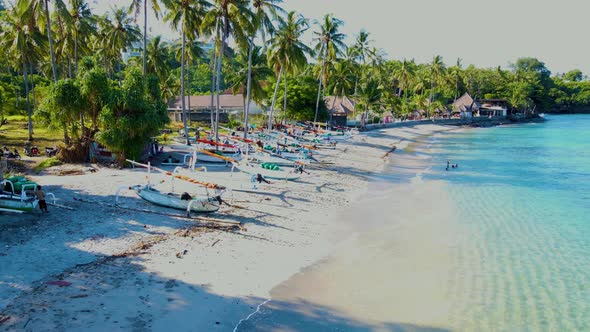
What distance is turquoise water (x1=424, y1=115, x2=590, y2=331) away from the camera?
1202cm

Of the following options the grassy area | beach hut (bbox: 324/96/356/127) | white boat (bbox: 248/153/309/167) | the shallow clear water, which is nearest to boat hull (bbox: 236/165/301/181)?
white boat (bbox: 248/153/309/167)

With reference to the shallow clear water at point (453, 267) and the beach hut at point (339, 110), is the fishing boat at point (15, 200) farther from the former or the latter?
the beach hut at point (339, 110)

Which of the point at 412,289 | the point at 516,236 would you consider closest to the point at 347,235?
the point at 412,289

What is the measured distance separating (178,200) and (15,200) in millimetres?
5785

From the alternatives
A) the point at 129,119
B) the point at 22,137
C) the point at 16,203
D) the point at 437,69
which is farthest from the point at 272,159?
the point at 437,69

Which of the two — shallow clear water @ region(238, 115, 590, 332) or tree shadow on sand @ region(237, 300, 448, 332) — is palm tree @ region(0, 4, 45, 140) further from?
tree shadow on sand @ region(237, 300, 448, 332)

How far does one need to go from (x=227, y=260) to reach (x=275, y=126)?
120 feet

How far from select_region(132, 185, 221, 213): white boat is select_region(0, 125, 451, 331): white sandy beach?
42 cm

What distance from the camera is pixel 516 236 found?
18734 mm

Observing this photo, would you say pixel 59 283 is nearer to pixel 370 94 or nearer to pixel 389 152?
pixel 389 152

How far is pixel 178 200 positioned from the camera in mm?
18141

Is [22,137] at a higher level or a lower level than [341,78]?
lower

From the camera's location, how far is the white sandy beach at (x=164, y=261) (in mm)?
10258

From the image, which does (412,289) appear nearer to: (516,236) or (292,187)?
(516,236)
